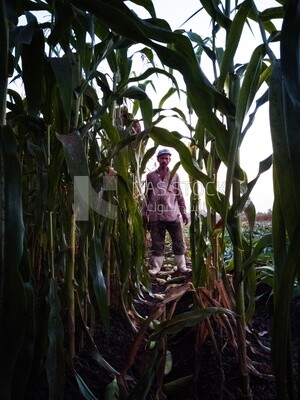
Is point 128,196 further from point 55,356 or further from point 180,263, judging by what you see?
point 180,263

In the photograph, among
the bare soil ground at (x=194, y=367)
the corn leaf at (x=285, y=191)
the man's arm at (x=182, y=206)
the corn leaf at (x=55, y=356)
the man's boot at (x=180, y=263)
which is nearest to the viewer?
the corn leaf at (x=285, y=191)

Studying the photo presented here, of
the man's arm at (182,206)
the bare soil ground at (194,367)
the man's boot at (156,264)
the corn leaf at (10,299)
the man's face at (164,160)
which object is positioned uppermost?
the man's face at (164,160)

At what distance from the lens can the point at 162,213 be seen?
226 centimetres

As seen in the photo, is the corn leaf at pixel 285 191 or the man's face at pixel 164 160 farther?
the man's face at pixel 164 160

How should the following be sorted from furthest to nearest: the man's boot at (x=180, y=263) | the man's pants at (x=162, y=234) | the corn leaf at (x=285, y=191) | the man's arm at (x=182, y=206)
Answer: the man's arm at (x=182, y=206), the man's pants at (x=162, y=234), the man's boot at (x=180, y=263), the corn leaf at (x=285, y=191)

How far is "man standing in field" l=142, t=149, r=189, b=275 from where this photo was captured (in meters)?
2.14

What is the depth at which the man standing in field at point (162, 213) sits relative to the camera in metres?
2.14

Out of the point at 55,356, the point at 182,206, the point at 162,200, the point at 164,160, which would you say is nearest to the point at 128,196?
the point at 55,356

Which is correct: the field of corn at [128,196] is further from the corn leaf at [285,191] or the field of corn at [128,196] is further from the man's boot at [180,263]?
the man's boot at [180,263]

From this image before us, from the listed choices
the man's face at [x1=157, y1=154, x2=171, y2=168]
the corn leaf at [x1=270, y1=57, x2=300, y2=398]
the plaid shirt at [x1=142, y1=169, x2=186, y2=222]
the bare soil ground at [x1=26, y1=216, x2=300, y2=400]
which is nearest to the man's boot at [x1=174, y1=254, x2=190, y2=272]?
the plaid shirt at [x1=142, y1=169, x2=186, y2=222]

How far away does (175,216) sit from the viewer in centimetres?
230

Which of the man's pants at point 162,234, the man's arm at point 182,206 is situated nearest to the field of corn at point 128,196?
the man's pants at point 162,234

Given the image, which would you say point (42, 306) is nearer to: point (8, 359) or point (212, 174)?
point (8, 359)

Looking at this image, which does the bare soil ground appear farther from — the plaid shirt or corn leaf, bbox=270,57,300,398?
the plaid shirt
